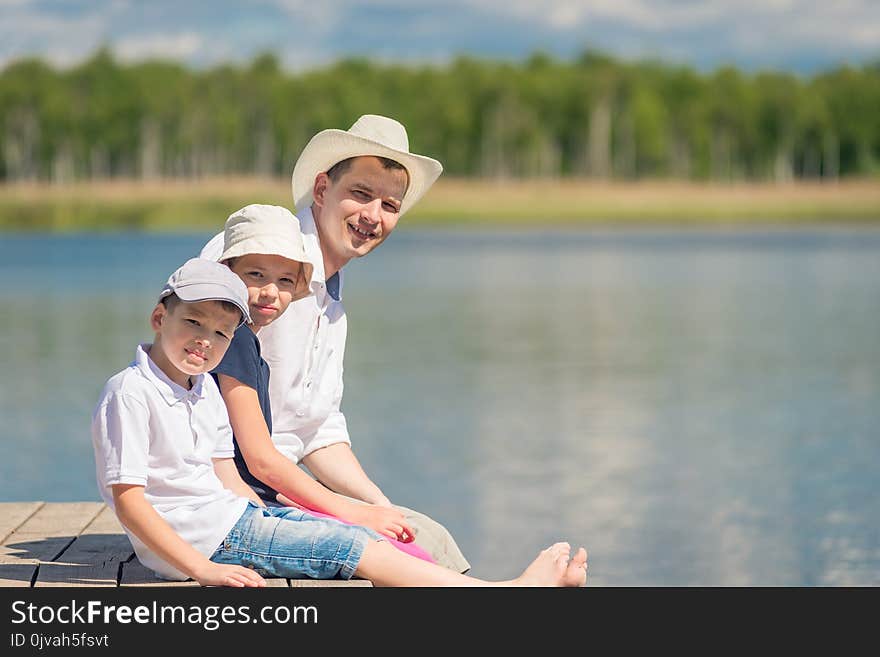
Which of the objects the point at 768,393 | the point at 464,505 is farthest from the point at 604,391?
the point at 464,505

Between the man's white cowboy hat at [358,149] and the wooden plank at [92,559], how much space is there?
4.26ft

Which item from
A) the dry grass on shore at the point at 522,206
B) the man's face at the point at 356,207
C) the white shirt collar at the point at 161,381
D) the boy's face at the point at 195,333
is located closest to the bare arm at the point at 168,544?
the white shirt collar at the point at 161,381

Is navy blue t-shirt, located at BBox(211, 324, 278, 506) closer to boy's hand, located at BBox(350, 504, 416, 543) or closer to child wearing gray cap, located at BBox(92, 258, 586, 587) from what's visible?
child wearing gray cap, located at BBox(92, 258, 586, 587)

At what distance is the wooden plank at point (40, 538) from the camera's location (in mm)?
4352

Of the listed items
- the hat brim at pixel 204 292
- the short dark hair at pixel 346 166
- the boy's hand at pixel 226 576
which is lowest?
the boy's hand at pixel 226 576

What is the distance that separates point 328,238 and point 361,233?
0.11 m

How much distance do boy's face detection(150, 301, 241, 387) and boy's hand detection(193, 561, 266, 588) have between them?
1.78 feet

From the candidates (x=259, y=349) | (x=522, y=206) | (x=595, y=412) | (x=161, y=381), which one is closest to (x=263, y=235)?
(x=259, y=349)

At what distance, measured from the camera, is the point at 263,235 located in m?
4.11

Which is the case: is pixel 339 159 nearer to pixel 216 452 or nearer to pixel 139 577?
pixel 216 452

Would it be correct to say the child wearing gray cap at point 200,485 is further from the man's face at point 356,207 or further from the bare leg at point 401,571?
the man's face at point 356,207

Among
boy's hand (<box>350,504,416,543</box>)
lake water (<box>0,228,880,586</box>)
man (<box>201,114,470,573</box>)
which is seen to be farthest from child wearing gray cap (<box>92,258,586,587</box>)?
lake water (<box>0,228,880,586</box>)

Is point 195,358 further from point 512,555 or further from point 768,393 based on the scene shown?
point 768,393
